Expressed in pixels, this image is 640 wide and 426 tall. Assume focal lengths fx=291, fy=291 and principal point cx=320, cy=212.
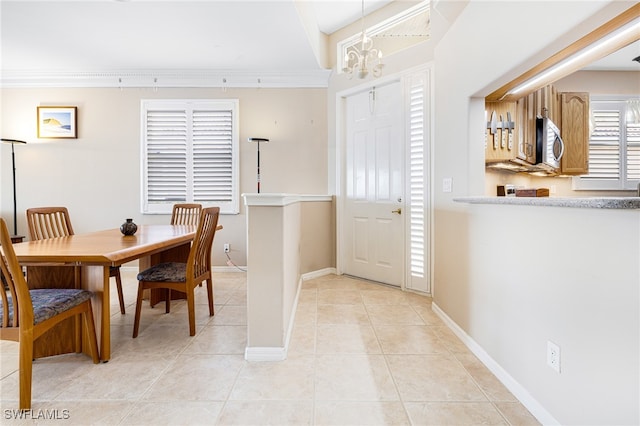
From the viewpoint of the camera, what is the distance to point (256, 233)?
1.90 meters

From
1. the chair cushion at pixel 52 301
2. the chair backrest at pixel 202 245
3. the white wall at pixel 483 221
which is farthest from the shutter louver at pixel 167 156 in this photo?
the white wall at pixel 483 221

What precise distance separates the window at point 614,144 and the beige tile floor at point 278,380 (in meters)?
2.82

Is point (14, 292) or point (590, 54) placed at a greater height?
point (590, 54)

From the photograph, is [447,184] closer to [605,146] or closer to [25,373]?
[605,146]

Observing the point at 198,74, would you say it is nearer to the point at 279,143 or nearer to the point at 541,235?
the point at 279,143

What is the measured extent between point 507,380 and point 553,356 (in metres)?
0.42

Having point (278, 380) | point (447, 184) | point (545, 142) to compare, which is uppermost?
point (545, 142)

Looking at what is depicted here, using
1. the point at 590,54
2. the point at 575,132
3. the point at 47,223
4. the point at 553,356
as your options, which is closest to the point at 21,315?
the point at 47,223

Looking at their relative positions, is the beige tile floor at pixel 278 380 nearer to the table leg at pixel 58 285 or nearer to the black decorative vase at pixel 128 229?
the table leg at pixel 58 285

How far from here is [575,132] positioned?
3131mm

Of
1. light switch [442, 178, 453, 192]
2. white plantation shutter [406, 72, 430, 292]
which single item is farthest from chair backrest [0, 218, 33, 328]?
white plantation shutter [406, 72, 430, 292]

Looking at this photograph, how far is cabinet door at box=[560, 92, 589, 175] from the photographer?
3092 millimetres

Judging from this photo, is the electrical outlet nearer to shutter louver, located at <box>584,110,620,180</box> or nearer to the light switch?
the light switch

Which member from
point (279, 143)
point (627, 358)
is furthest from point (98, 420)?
point (279, 143)
